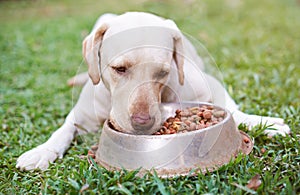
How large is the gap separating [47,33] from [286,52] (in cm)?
382

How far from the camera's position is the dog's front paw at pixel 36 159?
110 inches

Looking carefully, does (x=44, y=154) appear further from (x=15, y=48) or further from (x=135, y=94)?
(x=15, y=48)

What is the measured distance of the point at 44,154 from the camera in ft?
9.55

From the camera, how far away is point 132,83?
8.23 ft

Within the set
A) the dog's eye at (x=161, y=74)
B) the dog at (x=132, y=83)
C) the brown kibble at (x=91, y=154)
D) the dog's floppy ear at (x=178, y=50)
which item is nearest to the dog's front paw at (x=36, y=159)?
the dog at (x=132, y=83)

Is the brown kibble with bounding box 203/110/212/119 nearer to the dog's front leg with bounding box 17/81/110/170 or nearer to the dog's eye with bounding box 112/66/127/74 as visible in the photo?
the dog's eye with bounding box 112/66/127/74

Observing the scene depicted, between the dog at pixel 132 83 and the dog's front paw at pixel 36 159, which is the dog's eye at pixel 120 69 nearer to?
the dog at pixel 132 83

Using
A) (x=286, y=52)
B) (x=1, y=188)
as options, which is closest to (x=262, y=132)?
(x=1, y=188)

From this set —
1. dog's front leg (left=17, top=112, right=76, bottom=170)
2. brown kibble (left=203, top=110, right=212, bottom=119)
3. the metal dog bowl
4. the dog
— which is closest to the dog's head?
the dog

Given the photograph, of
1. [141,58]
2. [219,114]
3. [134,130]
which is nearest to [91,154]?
[134,130]

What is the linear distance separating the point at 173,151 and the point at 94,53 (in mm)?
897

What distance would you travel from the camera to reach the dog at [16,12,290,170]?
97.4 inches

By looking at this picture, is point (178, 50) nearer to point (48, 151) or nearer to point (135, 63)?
point (135, 63)

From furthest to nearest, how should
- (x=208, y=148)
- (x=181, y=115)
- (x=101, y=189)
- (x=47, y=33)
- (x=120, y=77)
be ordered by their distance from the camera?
Answer: 1. (x=47, y=33)
2. (x=181, y=115)
3. (x=120, y=77)
4. (x=208, y=148)
5. (x=101, y=189)
